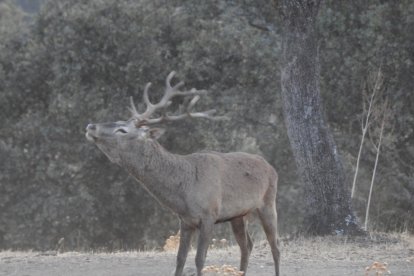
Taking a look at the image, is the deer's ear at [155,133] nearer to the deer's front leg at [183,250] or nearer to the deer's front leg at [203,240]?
the deer's front leg at [183,250]

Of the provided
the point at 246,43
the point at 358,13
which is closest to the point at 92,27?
the point at 246,43

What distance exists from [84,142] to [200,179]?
13.4 m

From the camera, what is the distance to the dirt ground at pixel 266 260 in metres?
11.7

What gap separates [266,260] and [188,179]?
2.83 metres

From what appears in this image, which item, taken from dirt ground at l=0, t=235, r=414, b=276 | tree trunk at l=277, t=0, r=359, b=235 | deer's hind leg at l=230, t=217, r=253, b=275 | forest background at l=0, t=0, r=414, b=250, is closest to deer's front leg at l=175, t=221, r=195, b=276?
dirt ground at l=0, t=235, r=414, b=276

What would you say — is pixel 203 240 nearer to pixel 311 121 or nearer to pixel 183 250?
pixel 183 250

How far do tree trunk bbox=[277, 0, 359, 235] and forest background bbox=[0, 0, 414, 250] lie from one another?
466 cm

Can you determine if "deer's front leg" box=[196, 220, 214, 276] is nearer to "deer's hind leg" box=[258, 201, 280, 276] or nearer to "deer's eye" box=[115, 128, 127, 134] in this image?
"deer's hind leg" box=[258, 201, 280, 276]

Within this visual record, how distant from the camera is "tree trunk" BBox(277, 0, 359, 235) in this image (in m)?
14.9

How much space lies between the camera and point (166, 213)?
25.2 meters

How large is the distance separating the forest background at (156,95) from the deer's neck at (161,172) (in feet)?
30.7

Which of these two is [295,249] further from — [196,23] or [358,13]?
[196,23]

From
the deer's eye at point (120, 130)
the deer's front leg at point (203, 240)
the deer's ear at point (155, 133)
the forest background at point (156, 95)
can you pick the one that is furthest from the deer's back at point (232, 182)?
the forest background at point (156, 95)

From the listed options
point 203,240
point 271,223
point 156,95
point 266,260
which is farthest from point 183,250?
point 156,95
